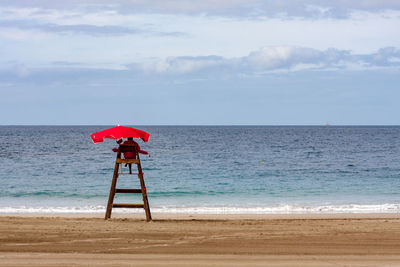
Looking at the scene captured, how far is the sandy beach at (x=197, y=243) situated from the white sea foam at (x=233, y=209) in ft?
13.8

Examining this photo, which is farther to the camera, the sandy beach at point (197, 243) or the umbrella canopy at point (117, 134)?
the umbrella canopy at point (117, 134)

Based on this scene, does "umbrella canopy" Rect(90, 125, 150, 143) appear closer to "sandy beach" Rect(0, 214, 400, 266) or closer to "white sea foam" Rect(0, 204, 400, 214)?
"sandy beach" Rect(0, 214, 400, 266)

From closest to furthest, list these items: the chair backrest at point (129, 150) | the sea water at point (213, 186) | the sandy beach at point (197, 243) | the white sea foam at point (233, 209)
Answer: the sandy beach at point (197, 243) → the chair backrest at point (129, 150) → the white sea foam at point (233, 209) → the sea water at point (213, 186)

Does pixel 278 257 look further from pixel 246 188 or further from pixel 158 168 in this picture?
pixel 158 168

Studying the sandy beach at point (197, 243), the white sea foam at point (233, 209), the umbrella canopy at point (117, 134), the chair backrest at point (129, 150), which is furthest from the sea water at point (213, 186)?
the sandy beach at point (197, 243)

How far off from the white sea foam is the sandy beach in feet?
13.8

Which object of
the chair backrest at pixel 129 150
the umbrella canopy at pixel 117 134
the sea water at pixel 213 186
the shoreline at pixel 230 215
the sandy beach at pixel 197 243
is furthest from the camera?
the sea water at pixel 213 186

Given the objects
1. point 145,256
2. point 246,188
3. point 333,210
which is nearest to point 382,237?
point 145,256

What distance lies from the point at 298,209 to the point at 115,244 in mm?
9730

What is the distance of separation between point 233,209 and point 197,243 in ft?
27.4

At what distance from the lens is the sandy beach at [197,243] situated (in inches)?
355

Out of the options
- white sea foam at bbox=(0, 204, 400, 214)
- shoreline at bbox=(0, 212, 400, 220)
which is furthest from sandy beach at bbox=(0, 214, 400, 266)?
white sea foam at bbox=(0, 204, 400, 214)

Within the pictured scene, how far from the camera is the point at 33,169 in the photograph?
110 ft

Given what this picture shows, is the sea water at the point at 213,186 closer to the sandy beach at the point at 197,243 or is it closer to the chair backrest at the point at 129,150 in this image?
the chair backrest at the point at 129,150
